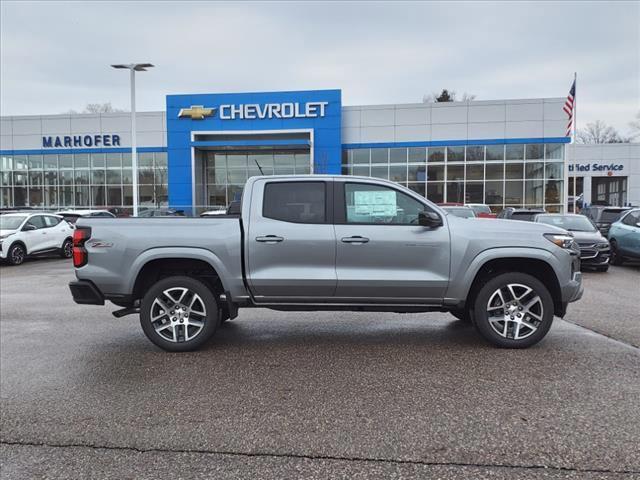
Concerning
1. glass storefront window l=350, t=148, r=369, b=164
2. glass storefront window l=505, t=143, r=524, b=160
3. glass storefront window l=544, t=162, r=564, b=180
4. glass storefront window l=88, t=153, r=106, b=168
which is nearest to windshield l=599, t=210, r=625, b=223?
glass storefront window l=505, t=143, r=524, b=160

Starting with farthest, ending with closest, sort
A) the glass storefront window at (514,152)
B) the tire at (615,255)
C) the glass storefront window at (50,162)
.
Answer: the glass storefront window at (50,162) < the glass storefront window at (514,152) < the tire at (615,255)

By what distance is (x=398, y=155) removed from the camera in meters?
32.8

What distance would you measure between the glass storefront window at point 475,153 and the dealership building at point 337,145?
0.06 metres

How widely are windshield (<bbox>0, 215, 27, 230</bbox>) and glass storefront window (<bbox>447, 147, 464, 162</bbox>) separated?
81.1 ft

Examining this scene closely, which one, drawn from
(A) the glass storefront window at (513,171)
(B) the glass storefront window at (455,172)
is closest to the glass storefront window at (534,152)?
(A) the glass storefront window at (513,171)

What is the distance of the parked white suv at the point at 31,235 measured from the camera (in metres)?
15.0

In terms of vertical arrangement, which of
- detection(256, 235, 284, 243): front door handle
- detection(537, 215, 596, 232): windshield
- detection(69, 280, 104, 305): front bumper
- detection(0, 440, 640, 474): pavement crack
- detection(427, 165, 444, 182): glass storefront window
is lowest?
detection(0, 440, 640, 474): pavement crack

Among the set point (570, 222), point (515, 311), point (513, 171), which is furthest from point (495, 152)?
point (515, 311)

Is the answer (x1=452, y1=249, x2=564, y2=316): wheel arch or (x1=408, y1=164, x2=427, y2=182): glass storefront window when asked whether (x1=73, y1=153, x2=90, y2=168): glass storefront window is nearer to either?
(x1=408, y1=164, x2=427, y2=182): glass storefront window

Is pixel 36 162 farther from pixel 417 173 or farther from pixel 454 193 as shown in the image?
pixel 454 193

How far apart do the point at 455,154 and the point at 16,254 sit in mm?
25659

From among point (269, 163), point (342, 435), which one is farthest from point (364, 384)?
point (269, 163)

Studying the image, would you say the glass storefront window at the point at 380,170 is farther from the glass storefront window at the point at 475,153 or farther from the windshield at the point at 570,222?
the windshield at the point at 570,222

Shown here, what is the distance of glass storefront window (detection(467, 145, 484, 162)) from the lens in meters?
32.2
